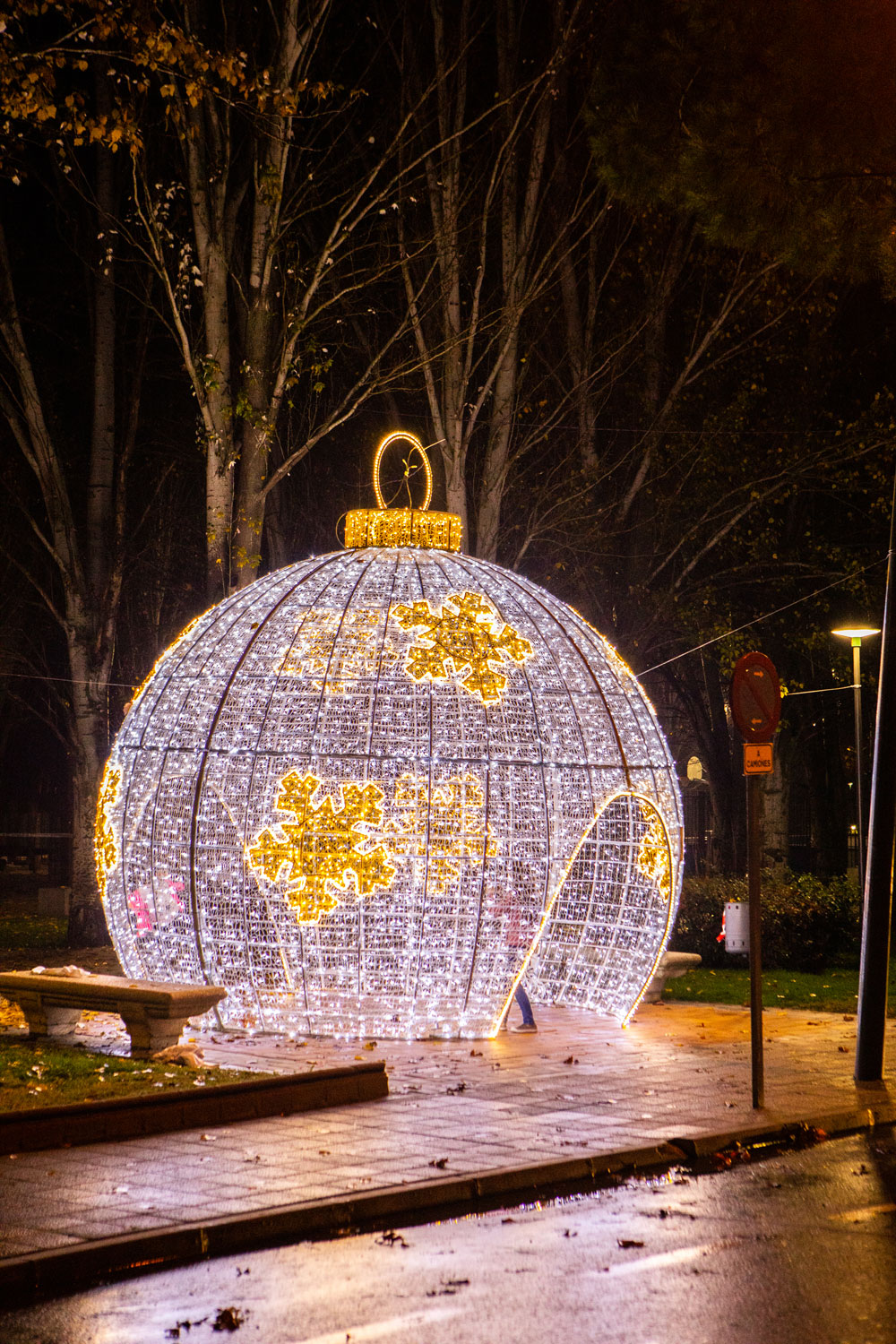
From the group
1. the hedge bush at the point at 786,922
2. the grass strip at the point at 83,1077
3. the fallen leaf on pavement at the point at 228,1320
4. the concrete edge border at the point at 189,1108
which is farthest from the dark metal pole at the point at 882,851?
the hedge bush at the point at 786,922

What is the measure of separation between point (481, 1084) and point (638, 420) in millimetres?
13714

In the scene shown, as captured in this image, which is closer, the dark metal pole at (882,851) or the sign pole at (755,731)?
the sign pole at (755,731)

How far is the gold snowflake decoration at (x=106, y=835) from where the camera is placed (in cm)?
1213

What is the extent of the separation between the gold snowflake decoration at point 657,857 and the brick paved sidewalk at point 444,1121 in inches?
49.9

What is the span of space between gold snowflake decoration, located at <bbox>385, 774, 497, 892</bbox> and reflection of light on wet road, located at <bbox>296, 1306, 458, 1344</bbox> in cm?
552

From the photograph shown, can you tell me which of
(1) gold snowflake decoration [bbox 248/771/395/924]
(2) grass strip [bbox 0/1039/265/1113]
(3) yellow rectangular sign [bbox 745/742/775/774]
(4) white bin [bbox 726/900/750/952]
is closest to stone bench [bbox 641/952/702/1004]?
(4) white bin [bbox 726/900/750/952]

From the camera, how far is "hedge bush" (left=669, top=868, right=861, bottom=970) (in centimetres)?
1823

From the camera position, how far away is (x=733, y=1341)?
5113 mm

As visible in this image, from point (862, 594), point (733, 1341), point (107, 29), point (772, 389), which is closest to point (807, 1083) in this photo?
point (733, 1341)

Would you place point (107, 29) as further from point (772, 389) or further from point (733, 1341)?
point (772, 389)

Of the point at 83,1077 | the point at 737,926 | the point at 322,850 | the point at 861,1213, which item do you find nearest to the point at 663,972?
the point at 737,926

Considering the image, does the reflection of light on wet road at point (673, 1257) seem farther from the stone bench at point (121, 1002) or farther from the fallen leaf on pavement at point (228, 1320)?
the stone bench at point (121, 1002)

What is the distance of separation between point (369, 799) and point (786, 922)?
8856mm

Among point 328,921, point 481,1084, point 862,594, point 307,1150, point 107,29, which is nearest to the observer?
point 307,1150
